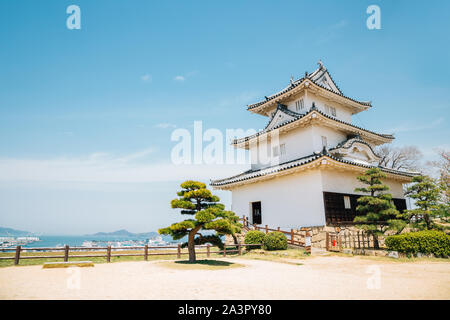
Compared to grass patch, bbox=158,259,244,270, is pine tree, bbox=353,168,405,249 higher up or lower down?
higher up

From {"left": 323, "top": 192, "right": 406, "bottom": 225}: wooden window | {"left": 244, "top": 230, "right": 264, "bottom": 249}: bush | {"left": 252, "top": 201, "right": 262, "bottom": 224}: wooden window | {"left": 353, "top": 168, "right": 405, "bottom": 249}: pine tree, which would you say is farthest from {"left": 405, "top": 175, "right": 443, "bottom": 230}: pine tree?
{"left": 252, "top": 201, "right": 262, "bottom": 224}: wooden window

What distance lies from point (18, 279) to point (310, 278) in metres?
8.87

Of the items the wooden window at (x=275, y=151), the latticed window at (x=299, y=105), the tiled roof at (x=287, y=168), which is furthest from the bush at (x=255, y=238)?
the latticed window at (x=299, y=105)

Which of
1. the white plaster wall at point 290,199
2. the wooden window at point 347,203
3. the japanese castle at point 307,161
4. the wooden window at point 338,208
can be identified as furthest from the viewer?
the wooden window at point 347,203

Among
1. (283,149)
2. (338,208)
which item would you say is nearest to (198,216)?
(338,208)

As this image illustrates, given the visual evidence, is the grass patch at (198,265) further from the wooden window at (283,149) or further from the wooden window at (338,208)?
the wooden window at (283,149)

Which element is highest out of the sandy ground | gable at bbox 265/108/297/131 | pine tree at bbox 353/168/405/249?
gable at bbox 265/108/297/131

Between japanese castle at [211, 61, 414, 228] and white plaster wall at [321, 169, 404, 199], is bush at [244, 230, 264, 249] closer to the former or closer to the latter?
japanese castle at [211, 61, 414, 228]

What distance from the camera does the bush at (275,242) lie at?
15.5 meters

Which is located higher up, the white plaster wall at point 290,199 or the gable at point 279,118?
the gable at point 279,118

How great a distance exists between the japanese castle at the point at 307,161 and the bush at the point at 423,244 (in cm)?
426

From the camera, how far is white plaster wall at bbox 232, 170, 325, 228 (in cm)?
1702

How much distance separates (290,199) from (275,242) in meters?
4.02
